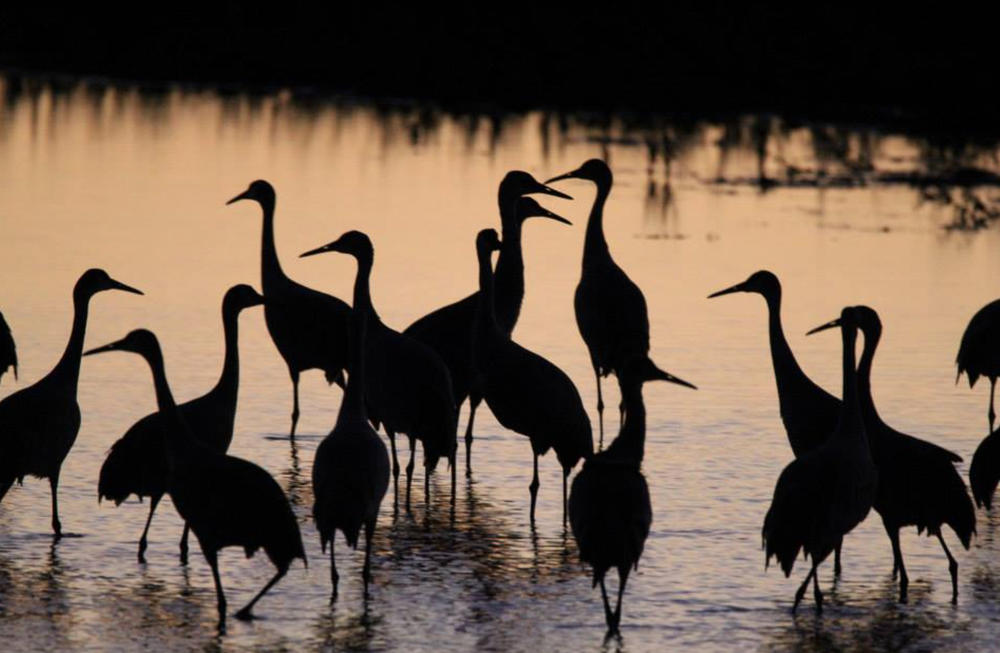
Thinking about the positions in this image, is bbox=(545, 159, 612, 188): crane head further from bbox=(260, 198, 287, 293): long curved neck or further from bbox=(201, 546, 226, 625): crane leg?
bbox=(201, 546, 226, 625): crane leg

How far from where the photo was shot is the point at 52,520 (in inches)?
381

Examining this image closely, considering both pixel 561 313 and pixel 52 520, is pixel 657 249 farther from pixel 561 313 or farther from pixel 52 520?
pixel 52 520

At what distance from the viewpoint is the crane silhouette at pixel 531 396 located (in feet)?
34.0

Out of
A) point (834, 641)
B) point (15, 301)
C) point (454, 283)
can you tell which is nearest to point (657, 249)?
point (454, 283)

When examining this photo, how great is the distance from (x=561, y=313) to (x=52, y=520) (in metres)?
7.14

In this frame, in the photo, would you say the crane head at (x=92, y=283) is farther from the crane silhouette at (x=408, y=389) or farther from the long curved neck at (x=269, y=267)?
the long curved neck at (x=269, y=267)

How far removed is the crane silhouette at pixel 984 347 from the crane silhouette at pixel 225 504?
5466 mm

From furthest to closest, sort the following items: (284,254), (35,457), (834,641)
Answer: (284,254)
(35,457)
(834,641)

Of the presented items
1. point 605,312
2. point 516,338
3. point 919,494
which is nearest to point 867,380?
point 919,494

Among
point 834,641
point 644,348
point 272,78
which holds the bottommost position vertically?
point 834,641

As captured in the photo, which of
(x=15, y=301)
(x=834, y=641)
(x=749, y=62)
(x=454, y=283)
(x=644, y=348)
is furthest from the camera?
(x=749, y=62)

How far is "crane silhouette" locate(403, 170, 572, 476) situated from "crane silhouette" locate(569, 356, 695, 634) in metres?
2.68

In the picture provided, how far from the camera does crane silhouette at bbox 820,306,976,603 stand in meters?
9.10

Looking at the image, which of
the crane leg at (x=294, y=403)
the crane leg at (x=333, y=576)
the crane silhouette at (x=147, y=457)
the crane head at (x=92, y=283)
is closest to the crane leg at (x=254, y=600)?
the crane leg at (x=333, y=576)
